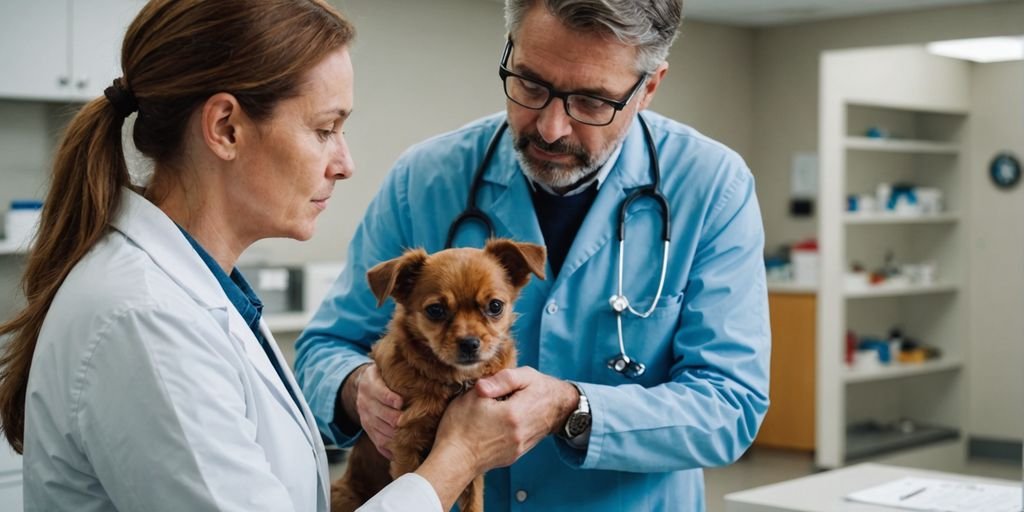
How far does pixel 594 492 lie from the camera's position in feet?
Answer: 6.09

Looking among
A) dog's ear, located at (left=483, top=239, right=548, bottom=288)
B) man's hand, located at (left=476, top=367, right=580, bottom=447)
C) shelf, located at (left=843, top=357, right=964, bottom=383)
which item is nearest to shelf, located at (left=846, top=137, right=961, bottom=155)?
shelf, located at (left=843, top=357, right=964, bottom=383)

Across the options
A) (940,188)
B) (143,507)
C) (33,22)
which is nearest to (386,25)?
(33,22)

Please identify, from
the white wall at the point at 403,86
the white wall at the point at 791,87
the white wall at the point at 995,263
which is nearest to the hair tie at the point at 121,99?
the white wall at the point at 403,86

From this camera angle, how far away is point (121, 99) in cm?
140

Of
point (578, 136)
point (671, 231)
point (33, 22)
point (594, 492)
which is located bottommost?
point (594, 492)

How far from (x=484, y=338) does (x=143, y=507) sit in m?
0.61

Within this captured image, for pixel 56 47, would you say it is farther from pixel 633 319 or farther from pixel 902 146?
pixel 902 146

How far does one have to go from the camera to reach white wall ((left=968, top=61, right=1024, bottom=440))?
7.92 m

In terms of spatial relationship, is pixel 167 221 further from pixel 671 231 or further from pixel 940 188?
pixel 940 188

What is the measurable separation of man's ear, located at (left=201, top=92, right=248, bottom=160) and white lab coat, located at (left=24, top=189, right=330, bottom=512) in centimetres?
14

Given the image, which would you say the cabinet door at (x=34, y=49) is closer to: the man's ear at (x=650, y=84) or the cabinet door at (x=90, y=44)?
the cabinet door at (x=90, y=44)

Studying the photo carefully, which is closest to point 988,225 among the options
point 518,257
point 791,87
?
point 791,87

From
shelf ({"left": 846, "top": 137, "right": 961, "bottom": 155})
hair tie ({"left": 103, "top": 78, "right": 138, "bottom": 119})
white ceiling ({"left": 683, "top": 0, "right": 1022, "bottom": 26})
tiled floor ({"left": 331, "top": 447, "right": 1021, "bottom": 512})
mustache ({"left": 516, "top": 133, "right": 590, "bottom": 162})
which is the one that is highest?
white ceiling ({"left": 683, "top": 0, "right": 1022, "bottom": 26})

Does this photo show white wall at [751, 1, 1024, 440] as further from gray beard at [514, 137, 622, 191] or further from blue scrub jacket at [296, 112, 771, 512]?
gray beard at [514, 137, 622, 191]
